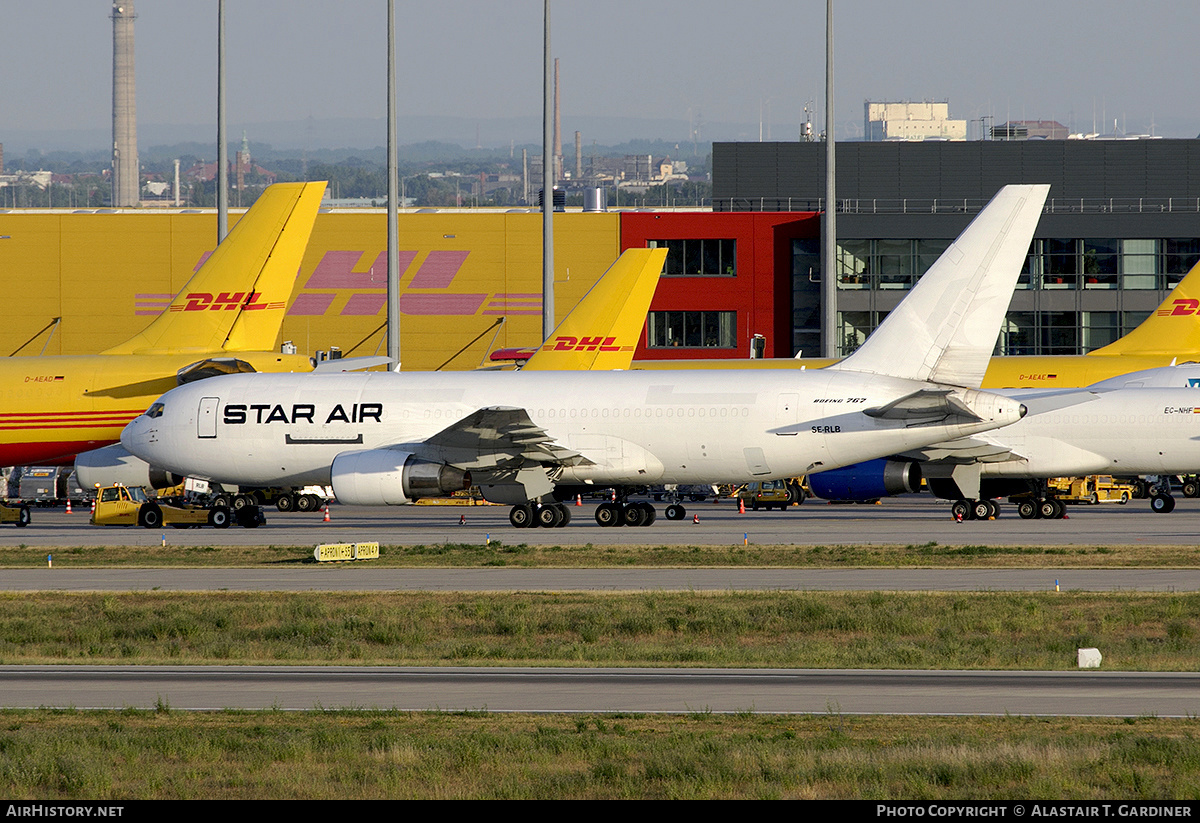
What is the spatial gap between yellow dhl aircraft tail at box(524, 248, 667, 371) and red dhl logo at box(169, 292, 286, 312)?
928 cm

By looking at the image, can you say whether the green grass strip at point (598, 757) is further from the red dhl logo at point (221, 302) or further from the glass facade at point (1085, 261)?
the glass facade at point (1085, 261)

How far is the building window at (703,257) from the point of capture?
79.0 m

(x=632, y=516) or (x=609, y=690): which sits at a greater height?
(x=632, y=516)

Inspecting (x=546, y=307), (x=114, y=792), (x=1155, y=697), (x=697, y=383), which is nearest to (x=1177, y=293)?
(x=546, y=307)

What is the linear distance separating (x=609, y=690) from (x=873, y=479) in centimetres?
2467

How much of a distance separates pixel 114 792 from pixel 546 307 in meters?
43.7

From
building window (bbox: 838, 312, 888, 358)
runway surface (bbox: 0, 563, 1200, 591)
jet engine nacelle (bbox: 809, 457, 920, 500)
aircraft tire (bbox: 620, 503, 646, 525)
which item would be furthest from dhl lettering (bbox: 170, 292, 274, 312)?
building window (bbox: 838, 312, 888, 358)

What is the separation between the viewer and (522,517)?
3809cm

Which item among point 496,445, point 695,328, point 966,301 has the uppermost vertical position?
point 695,328

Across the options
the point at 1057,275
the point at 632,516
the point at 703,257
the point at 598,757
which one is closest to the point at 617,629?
the point at 598,757

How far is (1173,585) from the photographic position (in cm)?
2438

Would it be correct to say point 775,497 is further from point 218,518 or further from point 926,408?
point 218,518

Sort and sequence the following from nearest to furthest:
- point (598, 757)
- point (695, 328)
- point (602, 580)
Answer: point (598, 757)
point (602, 580)
point (695, 328)

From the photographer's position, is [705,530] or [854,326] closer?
[705,530]
